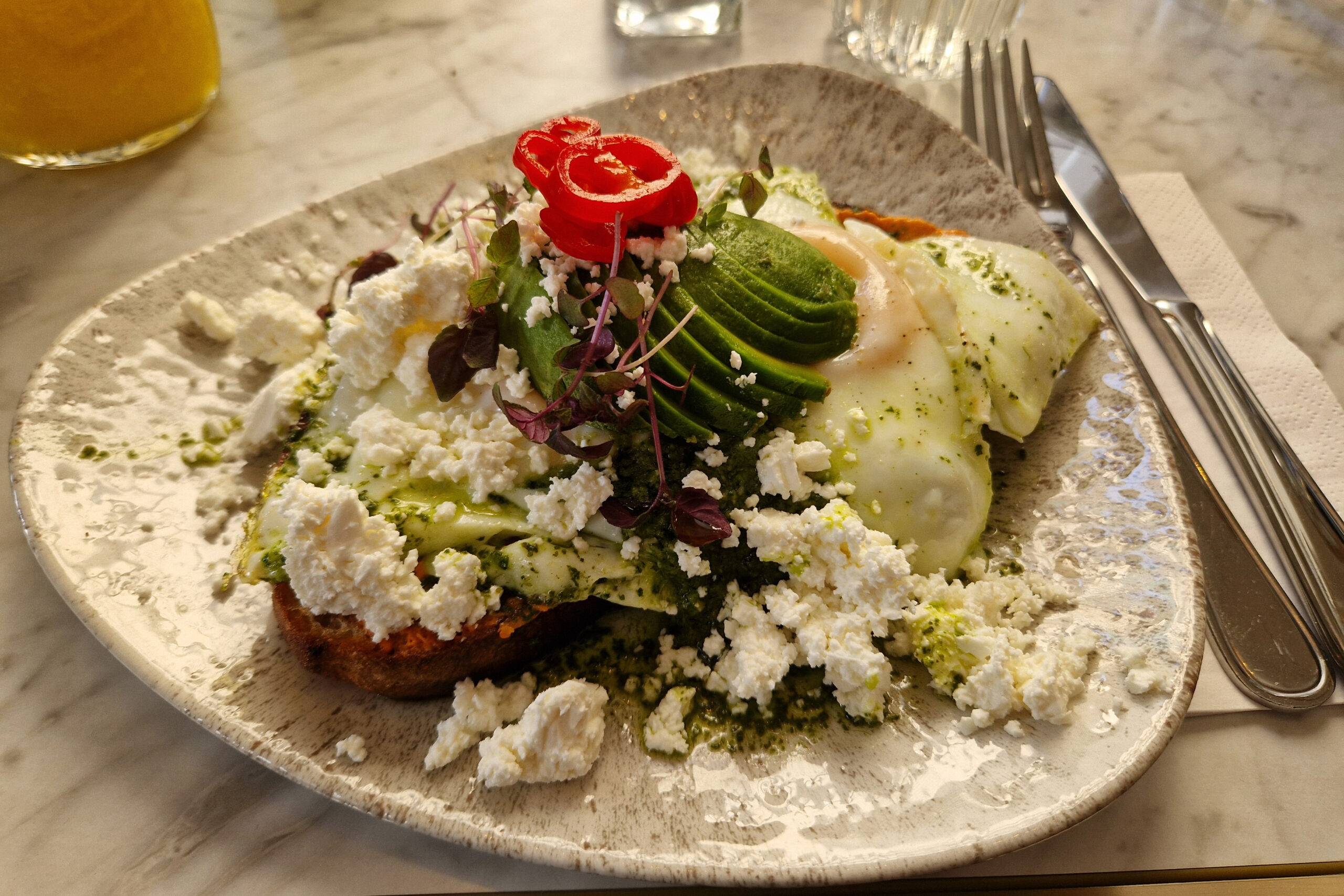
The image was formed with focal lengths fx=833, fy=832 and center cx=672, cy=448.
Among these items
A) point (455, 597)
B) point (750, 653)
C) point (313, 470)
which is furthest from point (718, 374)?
point (313, 470)

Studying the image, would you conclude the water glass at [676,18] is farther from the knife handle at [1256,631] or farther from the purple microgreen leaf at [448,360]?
the knife handle at [1256,631]

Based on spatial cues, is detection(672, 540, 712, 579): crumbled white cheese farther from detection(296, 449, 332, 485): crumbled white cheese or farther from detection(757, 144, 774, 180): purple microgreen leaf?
detection(757, 144, 774, 180): purple microgreen leaf

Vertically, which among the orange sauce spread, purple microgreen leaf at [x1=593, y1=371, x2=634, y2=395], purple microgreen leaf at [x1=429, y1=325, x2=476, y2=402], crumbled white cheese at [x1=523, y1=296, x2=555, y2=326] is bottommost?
the orange sauce spread

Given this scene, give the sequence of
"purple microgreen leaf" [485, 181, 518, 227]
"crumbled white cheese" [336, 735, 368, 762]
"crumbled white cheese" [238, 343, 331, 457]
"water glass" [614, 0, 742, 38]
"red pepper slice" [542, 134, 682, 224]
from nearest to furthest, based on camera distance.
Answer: "crumbled white cheese" [336, 735, 368, 762]
"red pepper slice" [542, 134, 682, 224]
"purple microgreen leaf" [485, 181, 518, 227]
"crumbled white cheese" [238, 343, 331, 457]
"water glass" [614, 0, 742, 38]

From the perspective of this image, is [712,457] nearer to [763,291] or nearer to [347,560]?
[763,291]

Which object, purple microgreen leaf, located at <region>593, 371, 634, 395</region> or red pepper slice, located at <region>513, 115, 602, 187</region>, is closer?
purple microgreen leaf, located at <region>593, 371, 634, 395</region>

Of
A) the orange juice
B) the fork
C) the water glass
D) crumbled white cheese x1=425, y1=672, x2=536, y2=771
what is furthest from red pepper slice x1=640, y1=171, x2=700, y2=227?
the water glass

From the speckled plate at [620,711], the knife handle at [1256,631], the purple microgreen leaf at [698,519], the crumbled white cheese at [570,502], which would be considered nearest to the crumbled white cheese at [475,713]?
the speckled plate at [620,711]
